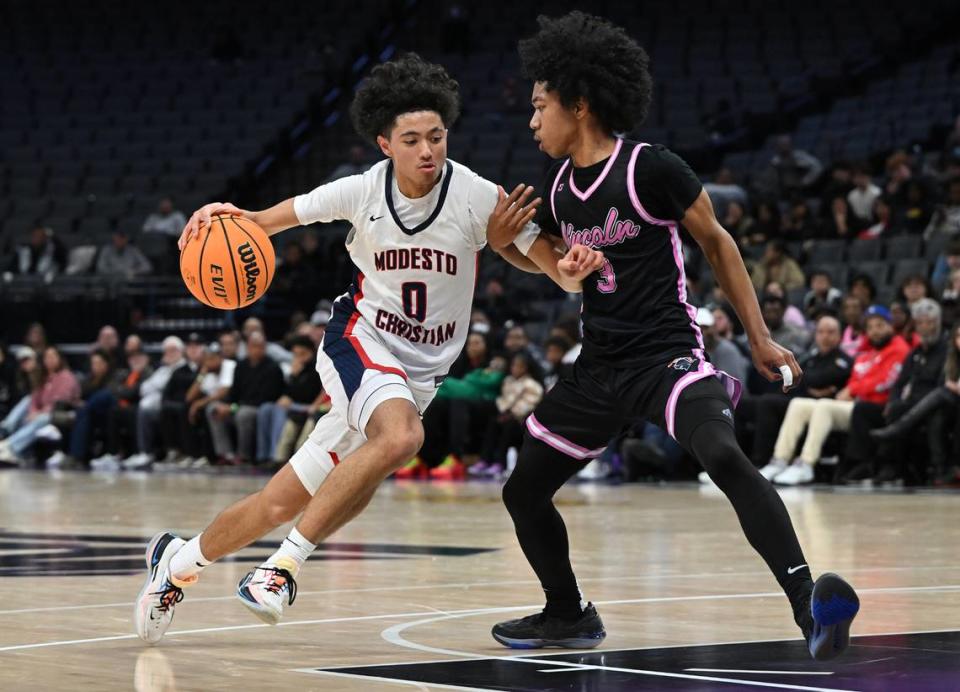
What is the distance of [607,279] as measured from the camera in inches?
187

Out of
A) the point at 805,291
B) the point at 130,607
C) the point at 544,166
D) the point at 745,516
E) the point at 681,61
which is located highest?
the point at 681,61

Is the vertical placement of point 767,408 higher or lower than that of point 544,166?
lower

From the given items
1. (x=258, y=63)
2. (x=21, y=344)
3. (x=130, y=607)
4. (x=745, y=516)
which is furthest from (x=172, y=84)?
(x=745, y=516)

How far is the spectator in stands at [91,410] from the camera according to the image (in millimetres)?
16781

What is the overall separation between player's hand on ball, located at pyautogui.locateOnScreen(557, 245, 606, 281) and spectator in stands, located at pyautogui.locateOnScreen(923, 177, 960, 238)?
1075 cm

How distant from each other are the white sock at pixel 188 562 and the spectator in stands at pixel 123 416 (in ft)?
38.4

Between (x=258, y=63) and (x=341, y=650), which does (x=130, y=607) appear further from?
(x=258, y=63)

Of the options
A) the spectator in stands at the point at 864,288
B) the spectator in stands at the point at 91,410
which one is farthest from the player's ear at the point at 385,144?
the spectator in stands at the point at 91,410

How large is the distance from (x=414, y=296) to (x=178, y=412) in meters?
11.6

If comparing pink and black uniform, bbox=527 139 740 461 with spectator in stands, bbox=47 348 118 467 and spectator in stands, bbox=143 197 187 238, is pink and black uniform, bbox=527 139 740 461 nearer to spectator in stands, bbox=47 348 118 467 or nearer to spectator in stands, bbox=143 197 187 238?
spectator in stands, bbox=47 348 118 467

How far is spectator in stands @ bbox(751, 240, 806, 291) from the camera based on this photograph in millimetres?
14703

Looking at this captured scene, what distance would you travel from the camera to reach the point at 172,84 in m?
25.4

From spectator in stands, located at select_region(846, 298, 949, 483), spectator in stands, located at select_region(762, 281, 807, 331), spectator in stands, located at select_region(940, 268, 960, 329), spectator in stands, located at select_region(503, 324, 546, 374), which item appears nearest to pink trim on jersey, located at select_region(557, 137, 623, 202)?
spectator in stands, located at select_region(846, 298, 949, 483)

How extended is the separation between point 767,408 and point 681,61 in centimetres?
1076
